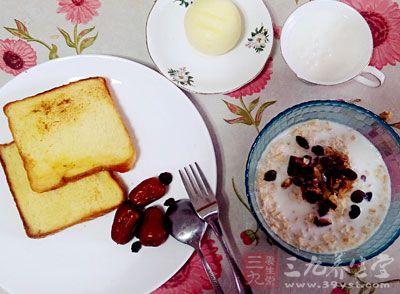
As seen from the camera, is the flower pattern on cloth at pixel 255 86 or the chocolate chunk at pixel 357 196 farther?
the flower pattern on cloth at pixel 255 86

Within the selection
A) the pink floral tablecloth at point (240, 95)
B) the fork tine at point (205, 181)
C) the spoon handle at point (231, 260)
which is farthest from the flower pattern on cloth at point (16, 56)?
the spoon handle at point (231, 260)

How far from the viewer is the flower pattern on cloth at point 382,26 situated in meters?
1.31

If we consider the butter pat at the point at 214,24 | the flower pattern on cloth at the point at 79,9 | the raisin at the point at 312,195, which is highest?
the flower pattern on cloth at the point at 79,9

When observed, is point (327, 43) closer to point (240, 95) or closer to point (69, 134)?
point (240, 95)

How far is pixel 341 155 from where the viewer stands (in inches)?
46.6

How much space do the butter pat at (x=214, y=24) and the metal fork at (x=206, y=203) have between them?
321mm

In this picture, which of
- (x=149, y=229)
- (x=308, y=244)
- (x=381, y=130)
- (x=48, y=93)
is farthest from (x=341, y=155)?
(x=48, y=93)

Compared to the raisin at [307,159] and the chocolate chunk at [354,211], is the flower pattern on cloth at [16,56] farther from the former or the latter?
the chocolate chunk at [354,211]

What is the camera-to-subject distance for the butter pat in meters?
1.25

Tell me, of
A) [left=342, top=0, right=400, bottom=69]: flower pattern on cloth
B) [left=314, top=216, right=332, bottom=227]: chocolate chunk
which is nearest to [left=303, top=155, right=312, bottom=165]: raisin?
[left=314, top=216, right=332, bottom=227]: chocolate chunk

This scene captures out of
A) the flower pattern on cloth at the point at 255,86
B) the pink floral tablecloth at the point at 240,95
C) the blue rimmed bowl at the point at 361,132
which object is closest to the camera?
the blue rimmed bowl at the point at 361,132

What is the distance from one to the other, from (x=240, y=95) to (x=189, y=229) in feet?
1.25

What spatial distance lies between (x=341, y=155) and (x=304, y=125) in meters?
0.11

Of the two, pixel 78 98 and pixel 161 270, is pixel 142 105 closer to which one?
pixel 78 98
